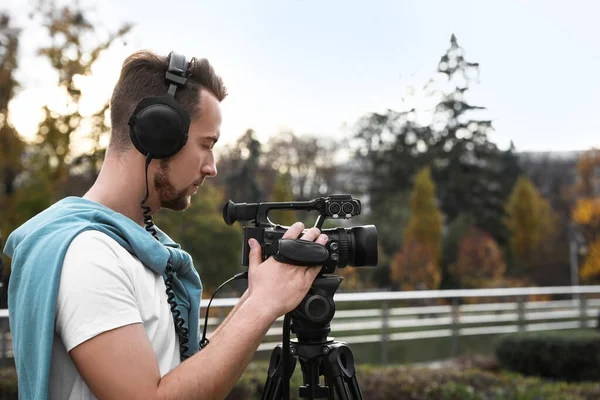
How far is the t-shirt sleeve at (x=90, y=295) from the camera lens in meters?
1.11

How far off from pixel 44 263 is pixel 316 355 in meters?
0.65

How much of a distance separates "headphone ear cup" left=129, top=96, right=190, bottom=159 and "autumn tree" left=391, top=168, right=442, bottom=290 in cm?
1392

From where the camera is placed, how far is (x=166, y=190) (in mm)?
1371

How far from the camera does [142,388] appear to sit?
110cm

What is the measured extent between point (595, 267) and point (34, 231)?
1834 centimetres

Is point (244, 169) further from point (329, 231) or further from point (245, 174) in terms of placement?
point (329, 231)

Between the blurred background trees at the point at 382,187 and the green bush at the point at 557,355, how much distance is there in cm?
219

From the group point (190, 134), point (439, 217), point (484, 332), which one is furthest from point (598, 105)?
point (439, 217)

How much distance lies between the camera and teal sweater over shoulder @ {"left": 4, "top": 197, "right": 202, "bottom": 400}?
1.14 metres

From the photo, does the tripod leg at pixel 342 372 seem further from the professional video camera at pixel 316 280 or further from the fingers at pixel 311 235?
the fingers at pixel 311 235

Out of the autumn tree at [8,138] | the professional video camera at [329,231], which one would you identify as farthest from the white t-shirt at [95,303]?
the autumn tree at [8,138]

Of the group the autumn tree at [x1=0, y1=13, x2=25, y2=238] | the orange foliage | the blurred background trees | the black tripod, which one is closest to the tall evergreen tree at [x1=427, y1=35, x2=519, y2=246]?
the blurred background trees

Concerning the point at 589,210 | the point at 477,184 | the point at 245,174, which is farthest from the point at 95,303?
the point at 589,210

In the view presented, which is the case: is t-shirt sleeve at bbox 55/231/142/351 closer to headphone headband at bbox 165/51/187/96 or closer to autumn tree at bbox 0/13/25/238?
headphone headband at bbox 165/51/187/96
